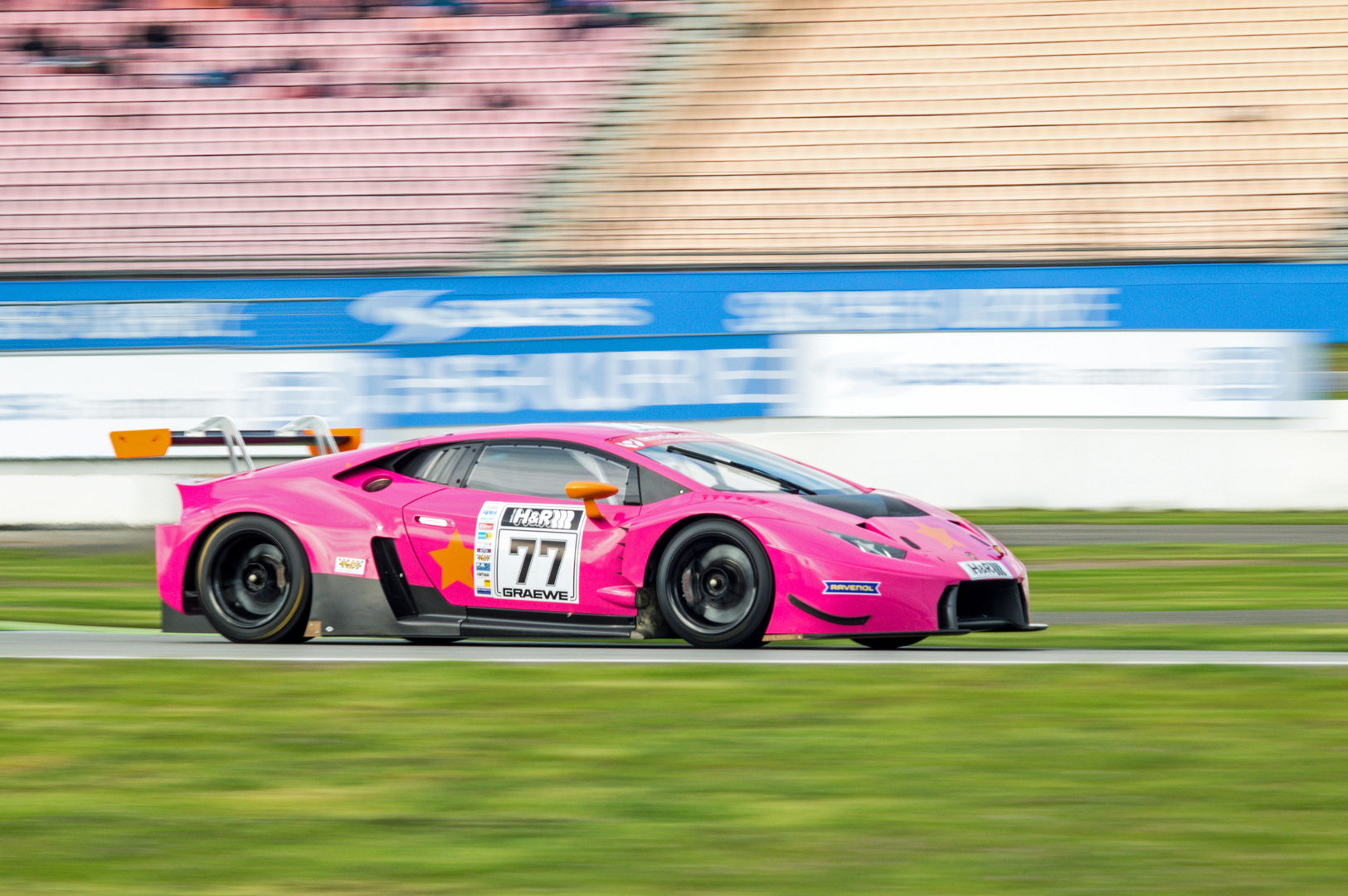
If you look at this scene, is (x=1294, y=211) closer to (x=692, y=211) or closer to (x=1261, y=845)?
(x=692, y=211)

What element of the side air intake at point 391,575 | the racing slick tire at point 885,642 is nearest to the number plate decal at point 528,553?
the side air intake at point 391,575

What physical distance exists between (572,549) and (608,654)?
48 cm

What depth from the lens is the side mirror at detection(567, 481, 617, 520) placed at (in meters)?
7.33

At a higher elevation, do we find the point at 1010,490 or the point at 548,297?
the point at 548,297

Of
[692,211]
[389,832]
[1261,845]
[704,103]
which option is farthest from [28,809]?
[704,103]

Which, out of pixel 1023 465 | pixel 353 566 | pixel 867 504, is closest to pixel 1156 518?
pixel 1023 465

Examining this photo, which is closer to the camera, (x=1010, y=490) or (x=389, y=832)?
(x=389, y=832)

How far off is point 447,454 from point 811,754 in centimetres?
341

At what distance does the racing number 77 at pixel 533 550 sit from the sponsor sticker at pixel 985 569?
1697 mm

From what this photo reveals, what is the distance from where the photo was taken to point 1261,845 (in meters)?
3.94

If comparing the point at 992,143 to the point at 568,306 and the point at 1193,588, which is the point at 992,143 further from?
the point at 1193,588

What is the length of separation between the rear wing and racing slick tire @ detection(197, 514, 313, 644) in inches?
24.7

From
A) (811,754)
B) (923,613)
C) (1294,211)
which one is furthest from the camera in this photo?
(1294,211)

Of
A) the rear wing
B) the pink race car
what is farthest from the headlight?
the rear wing
